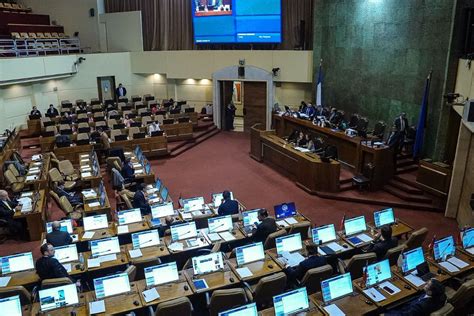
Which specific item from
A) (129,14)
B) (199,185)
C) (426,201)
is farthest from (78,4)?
(426,201)

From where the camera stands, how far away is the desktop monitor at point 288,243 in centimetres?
741

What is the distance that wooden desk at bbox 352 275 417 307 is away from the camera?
615cm

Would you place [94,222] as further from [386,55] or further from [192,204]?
[386,55]

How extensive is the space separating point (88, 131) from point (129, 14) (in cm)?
891

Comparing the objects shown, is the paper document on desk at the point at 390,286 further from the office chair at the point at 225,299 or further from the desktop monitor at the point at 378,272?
the office chair at the point at 225,299

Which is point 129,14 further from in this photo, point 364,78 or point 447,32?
point 447,32

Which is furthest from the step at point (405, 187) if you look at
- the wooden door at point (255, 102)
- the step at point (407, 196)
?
the wooden door at point (255, 102)

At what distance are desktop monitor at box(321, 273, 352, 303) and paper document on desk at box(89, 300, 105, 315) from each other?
318 cm

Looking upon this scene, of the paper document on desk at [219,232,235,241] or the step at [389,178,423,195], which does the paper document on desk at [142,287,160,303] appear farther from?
the step at [389,178,423,195]

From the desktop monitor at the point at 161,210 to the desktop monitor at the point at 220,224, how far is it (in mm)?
1279

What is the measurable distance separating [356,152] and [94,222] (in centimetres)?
811

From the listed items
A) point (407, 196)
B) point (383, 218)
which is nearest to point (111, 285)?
point (383, 218)

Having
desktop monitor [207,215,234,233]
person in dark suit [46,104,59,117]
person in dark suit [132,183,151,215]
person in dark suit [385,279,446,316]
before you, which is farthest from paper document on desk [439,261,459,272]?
person in dark suit [46,104,59,117]

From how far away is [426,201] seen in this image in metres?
11.4
